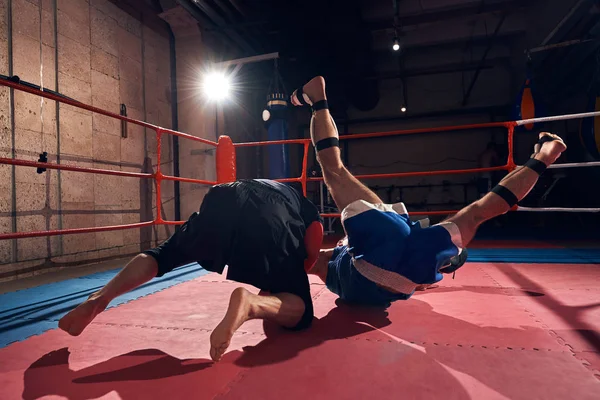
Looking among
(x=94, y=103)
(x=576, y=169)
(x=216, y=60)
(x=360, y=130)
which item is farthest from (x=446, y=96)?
(x=94, y=103)

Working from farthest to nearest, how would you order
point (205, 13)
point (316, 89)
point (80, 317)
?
1. point (205, 13)
2. point (316, 89)
3. point (80, 317)

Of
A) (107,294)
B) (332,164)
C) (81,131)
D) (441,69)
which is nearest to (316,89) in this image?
(332,164)

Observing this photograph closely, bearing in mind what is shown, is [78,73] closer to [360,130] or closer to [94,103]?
[94,103]

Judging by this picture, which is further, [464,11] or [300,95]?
[464,11]

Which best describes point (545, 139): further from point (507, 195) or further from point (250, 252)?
point (250, 252)

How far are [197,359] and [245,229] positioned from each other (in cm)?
48

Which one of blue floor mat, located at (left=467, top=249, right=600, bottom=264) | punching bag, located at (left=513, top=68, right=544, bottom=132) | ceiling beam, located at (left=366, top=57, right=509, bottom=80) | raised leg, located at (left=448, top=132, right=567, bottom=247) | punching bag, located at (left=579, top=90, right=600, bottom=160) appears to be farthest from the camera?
ceiling beam, located at (left=366, top=57, right=509, bottom=80)

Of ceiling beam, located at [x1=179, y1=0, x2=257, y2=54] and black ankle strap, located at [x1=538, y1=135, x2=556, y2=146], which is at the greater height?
ceiling beam, located at [x1=179, y1=0, x2=257, y2=54]

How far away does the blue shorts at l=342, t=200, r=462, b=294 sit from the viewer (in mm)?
1365

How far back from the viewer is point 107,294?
142 cm

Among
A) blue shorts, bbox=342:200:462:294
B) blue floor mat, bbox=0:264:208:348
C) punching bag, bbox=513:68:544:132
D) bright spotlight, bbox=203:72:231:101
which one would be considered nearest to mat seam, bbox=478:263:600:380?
blue shorts, bbox=342:200:462:294

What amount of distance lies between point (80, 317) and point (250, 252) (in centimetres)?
68

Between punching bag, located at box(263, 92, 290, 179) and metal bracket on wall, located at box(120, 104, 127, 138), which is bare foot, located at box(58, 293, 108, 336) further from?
punching bag, located at box(263, 92, 290, 179)

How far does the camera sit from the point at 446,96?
31.7 feet
